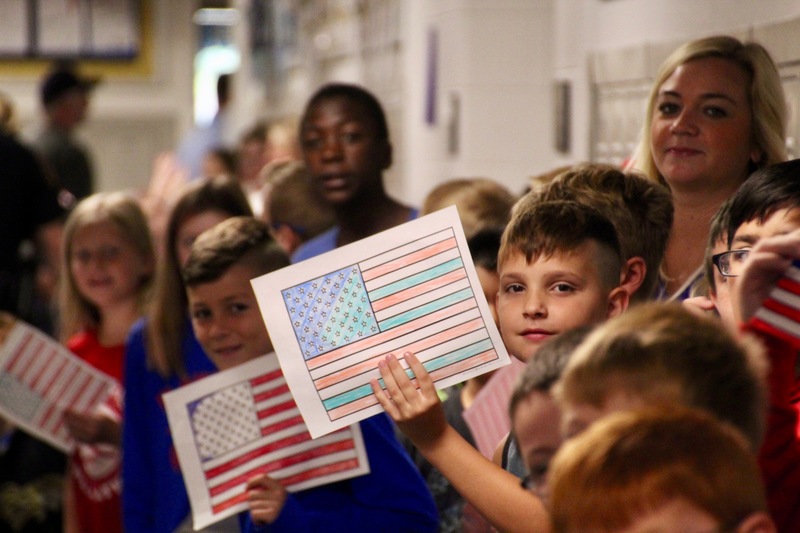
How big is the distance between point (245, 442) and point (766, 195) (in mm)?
1037

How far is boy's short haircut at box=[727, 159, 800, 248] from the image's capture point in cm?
164

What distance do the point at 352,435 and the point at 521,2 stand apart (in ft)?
9.38

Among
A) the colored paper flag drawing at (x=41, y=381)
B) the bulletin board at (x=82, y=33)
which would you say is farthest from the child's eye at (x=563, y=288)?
the bulletin board at (x=82, y=33)

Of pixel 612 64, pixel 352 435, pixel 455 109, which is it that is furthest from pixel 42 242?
pixel 352 435

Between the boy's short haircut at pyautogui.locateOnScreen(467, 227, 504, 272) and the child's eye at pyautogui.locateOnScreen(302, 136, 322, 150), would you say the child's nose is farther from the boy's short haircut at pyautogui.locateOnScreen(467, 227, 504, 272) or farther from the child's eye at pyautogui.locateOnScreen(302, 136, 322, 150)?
the child's eye at pyautogui.locateOnScreen(302, 136, 322, 150)

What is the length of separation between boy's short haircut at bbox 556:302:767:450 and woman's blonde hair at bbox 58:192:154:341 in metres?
2.60

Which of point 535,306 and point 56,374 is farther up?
point 535,306

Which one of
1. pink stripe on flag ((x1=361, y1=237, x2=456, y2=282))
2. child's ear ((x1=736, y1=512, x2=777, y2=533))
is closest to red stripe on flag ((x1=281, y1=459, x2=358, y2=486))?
pink stripe on flag ((x1=361, y1=237, x2=456, y2=282))

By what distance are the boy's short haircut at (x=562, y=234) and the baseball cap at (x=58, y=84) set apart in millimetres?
6440

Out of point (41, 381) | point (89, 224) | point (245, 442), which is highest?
point (89, 224)

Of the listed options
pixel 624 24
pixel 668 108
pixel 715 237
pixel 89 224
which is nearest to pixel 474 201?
pixel 668 108

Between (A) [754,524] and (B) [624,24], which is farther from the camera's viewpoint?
(B) [624,24]

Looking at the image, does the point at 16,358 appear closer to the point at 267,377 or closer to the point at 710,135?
the point at 267,377

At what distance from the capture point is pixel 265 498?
6.68 feet
